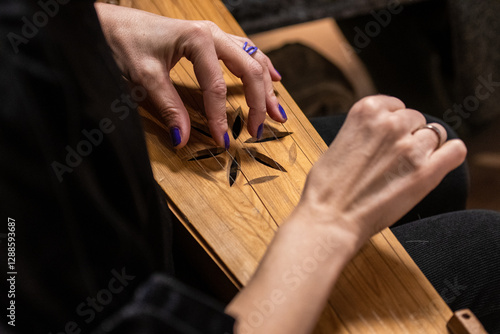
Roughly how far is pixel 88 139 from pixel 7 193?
0.10 meters

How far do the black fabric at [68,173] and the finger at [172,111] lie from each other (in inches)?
8.6

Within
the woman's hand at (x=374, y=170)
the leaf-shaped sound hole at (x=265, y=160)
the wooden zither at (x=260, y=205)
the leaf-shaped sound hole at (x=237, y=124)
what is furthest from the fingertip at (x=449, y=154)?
the leaf-shaped sound hole at (x=237, y=124)

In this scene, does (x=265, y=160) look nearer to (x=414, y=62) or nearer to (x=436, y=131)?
(x=436, y=131)

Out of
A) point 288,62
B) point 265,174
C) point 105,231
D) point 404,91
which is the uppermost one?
point 105,231

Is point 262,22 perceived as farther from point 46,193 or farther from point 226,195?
point 46,193

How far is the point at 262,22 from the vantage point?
5.44 ft

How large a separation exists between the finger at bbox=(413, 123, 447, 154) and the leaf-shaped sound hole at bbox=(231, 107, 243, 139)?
0.33 meters

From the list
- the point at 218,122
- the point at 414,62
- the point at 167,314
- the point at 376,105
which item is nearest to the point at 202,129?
the point at 218,122

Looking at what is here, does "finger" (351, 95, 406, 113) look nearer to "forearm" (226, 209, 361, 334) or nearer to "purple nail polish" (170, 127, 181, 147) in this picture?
"forearm" (226, 209, 361, 334)

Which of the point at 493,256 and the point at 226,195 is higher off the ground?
the point at 226,195

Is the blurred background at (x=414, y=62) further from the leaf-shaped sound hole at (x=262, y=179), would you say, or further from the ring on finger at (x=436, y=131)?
the ring on finger at (x=436, y=131)

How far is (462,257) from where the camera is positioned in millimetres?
853

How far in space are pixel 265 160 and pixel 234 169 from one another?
0.06 m

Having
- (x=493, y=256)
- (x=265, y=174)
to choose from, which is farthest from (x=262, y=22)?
(x=493, y=256)
